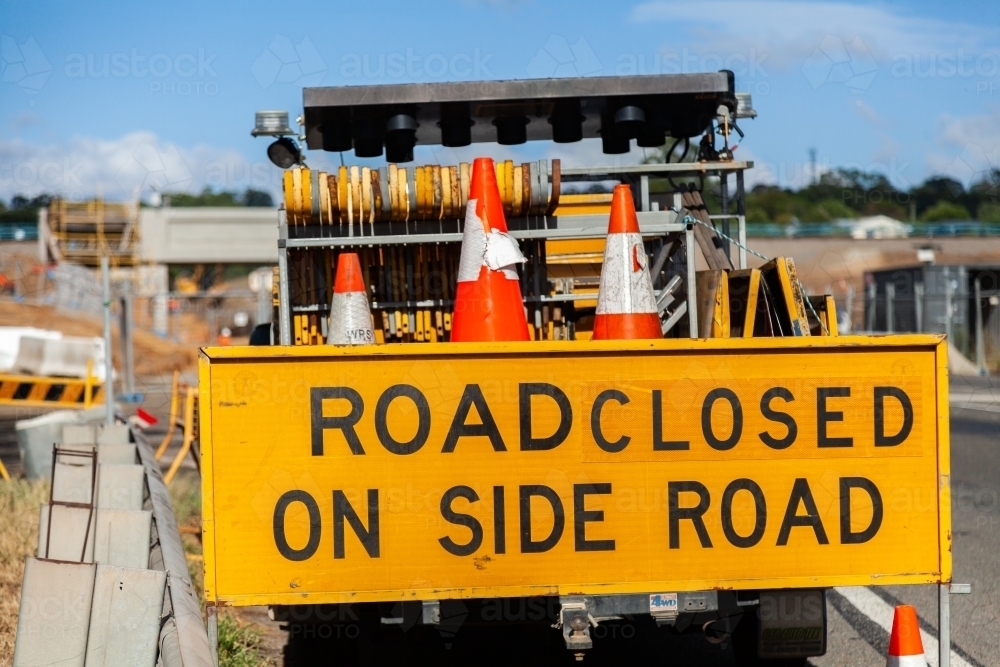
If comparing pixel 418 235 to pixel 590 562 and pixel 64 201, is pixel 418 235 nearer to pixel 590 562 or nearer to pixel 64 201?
pixel 590 562

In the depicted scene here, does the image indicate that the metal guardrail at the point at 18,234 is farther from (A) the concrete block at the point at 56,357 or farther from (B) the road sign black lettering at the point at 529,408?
(B) the road sign black lettering at the point at 529,408

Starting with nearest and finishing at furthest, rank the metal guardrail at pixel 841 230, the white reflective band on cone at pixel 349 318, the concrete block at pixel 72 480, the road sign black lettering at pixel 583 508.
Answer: the road sign black lettering at pixel 583 508 < the white reflective band on cone at pixel 349 318 < the concrete block at pixel 72 480 < the metal guardrail at pixel 841 230

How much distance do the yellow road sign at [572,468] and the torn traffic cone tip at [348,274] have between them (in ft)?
5.83

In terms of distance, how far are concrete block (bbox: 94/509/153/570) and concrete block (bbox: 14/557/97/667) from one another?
1.48 m

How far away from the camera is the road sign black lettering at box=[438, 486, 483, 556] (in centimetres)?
463

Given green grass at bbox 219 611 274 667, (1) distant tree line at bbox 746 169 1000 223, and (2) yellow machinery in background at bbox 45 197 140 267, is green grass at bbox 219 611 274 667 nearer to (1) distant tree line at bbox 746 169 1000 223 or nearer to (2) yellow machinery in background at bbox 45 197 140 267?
(2) yellow machinery in background at bbox 45 197 140 267

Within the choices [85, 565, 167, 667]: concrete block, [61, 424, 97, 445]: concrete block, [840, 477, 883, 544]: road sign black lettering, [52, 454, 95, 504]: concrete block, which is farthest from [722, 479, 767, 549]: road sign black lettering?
[61, 424, 97, 445]: concrete block

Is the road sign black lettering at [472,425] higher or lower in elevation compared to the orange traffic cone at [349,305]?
lower

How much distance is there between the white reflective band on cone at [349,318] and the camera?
637cm

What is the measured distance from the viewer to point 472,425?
4641mm

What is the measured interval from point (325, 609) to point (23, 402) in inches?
455

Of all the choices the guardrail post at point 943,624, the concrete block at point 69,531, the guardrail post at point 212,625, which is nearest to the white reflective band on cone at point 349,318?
the concrete block at point 69,531

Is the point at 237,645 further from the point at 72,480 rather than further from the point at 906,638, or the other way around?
the point at 906,638

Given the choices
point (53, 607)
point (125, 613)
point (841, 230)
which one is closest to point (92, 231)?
point (841, 230)
